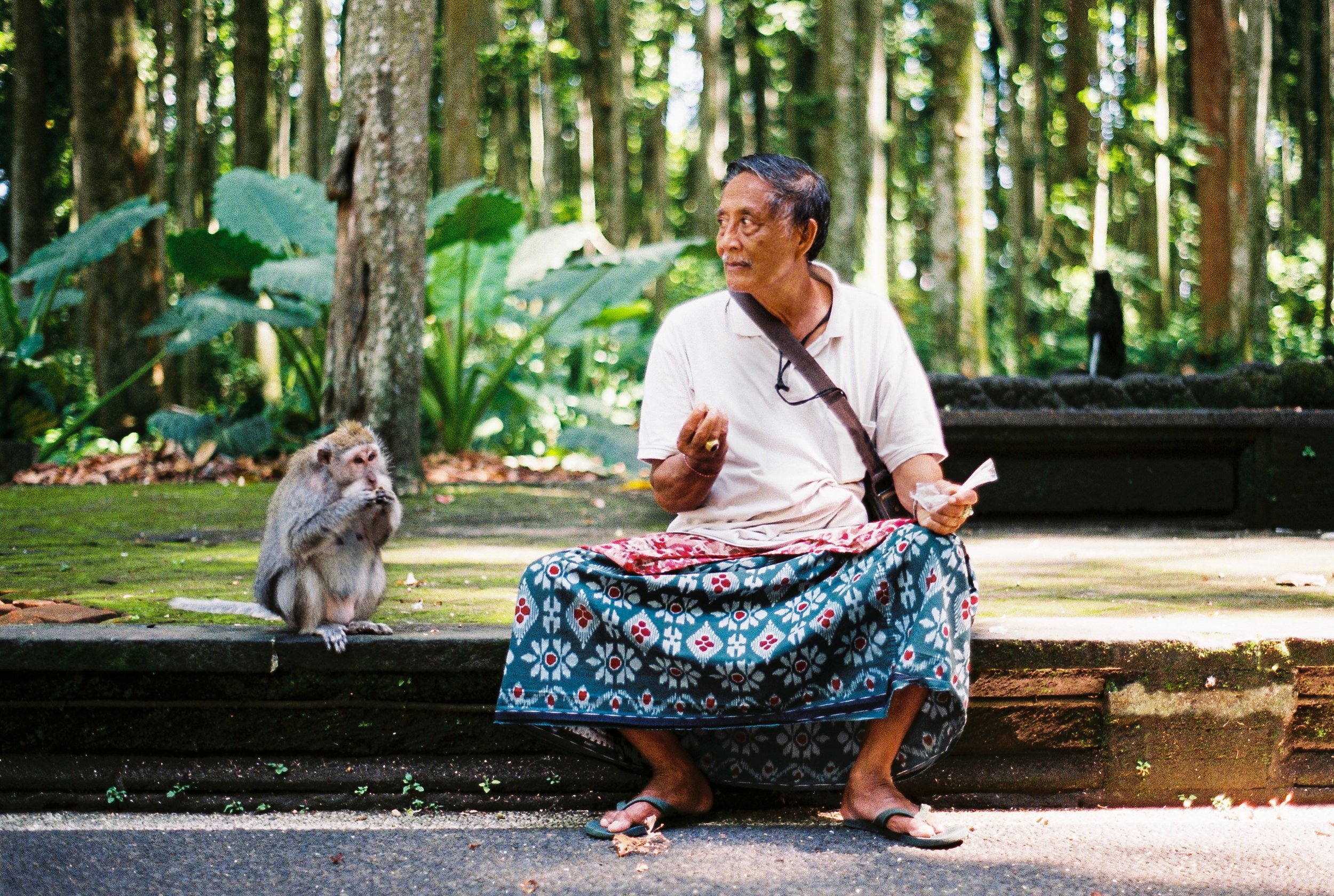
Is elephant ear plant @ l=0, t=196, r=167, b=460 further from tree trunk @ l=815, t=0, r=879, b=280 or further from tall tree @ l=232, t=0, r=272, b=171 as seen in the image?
tree trunk @ l=815, t=0, r=879, b=280

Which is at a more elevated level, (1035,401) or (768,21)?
(768,21)

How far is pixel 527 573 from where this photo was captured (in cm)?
264

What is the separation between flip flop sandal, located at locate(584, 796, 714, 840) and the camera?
8.35ft

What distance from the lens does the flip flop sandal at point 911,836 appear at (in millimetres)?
2492

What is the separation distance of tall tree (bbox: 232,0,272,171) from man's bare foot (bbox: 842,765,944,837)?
13203 mm

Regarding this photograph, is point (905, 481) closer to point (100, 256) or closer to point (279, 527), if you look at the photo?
point (279, 527)

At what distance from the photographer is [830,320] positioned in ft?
9.58

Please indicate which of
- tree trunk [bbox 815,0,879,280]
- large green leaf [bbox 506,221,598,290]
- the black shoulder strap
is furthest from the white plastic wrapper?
tree trunk [bbox 815,0,879,280]

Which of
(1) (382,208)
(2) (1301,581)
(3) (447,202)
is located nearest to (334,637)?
(2) (1301,581)

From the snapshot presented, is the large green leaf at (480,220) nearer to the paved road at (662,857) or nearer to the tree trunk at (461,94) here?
the tree trunk at (461,94)

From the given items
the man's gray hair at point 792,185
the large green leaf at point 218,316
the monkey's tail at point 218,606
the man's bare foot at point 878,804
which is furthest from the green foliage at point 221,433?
the man's bare foot at point 878,804

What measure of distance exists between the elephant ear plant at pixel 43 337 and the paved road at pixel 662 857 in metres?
6.95

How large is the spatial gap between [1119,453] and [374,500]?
416 centimetres

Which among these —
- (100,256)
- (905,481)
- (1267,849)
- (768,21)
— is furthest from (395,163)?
(768,21)
